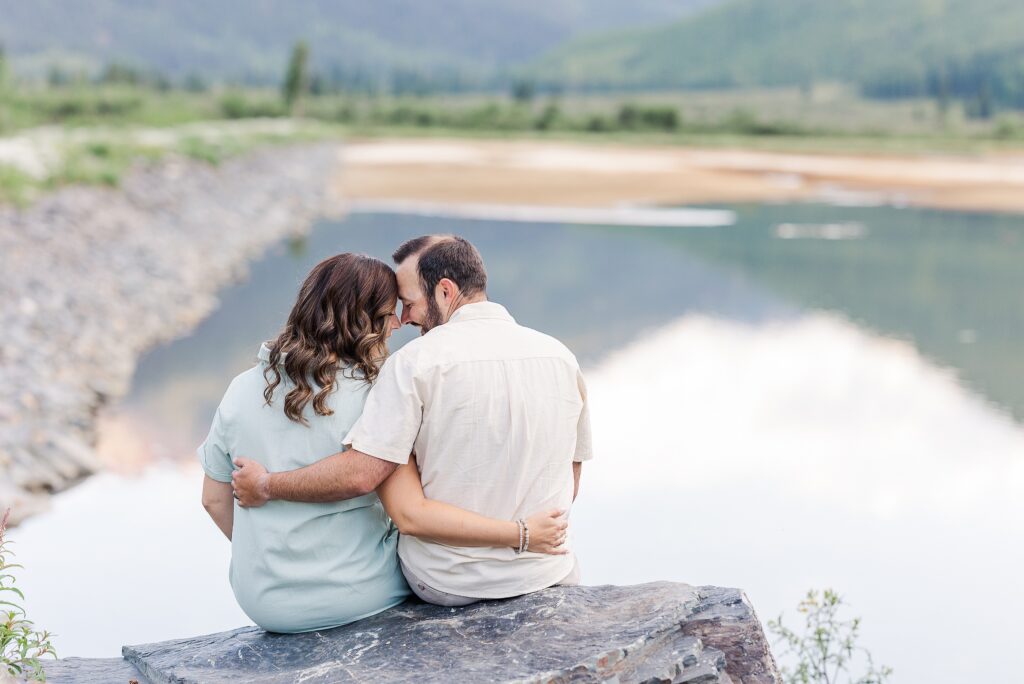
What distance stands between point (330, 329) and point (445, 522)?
51 cm

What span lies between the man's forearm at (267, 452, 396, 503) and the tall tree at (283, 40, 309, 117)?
6151 cm

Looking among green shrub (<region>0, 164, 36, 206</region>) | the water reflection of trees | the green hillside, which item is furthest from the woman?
the green hillside

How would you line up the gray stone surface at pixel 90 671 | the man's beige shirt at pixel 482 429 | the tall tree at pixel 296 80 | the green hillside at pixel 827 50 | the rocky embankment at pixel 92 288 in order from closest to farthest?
the man's beige shirt at pixel 482 429
the gray stone surface at pixel 90 671
the rocky embankment at pixel 92 288
the tall tree at pixel 296 80
the green hillside at pixel 827 50

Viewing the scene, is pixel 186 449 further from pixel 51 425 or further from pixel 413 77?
pixel 413 77

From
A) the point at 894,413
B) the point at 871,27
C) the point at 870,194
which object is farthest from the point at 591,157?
the point at 871,27

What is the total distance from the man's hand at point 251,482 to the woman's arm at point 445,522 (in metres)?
0.26

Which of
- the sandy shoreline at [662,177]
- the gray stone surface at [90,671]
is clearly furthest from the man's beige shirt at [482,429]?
the sandy shoreline at [662,177]

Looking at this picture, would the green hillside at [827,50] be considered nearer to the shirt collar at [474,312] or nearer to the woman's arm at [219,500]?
the shirt collar at [474,312]

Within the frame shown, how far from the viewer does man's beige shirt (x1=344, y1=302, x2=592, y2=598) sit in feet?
8.59

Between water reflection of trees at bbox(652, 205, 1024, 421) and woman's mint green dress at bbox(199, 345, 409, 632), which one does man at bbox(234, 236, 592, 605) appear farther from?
water reflection of trees at bbox(652, 205, 1024, 421)

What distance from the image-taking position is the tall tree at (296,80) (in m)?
62.2

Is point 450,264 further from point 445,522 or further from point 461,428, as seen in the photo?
point 445,522

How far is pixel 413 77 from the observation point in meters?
151

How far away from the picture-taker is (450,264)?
8.91 feet
